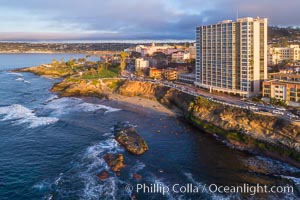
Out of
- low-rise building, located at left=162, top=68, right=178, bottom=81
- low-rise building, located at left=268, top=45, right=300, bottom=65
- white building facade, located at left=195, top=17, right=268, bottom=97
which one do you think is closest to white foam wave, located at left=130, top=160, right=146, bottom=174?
white building facade, located at left=195, top=17, right=268, bottom=97

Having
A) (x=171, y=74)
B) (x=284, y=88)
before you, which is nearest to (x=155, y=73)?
(x=171, y=74)

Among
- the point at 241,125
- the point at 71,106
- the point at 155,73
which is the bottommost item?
the point at 241,125

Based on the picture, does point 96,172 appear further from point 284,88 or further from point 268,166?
point 284,88

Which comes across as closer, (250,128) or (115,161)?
(115,161)

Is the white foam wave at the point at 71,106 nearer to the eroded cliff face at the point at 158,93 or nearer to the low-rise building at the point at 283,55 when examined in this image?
the eroded cliff face at the point at 158,93

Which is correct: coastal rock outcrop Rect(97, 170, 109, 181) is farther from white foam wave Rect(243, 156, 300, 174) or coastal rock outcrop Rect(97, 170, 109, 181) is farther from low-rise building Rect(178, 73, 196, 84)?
low-rise building Rect(178, 73, 196, 84)
